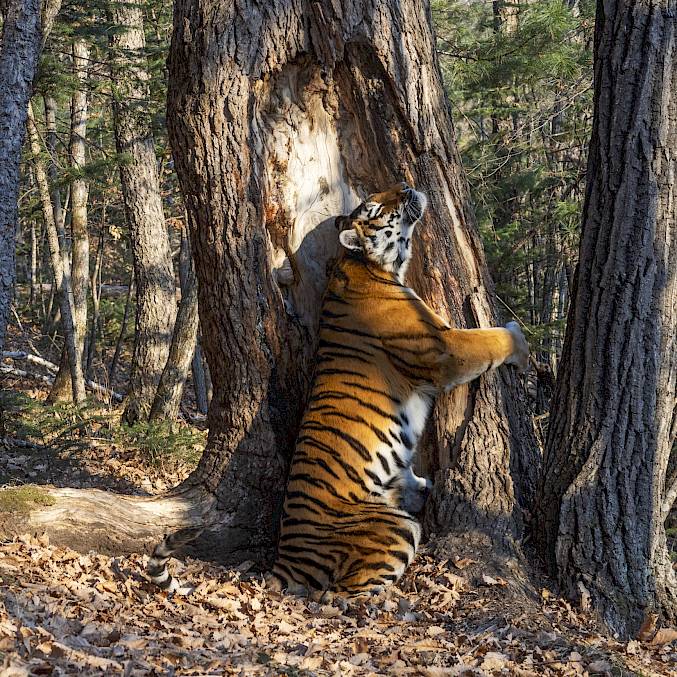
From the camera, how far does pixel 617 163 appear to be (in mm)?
4605

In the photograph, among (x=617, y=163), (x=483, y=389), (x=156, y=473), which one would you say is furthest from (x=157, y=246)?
(x=617, y=163)

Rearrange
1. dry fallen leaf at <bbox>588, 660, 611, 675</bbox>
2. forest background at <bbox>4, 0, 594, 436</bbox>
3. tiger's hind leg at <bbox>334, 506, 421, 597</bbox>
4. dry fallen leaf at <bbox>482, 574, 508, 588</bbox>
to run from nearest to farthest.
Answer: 1. dry fallen leaf at <bbox>588, 660, 611, 675</bbox>
2. dry fallen leaf at <bbox>482, 574, 508, 588</bbox>
3. tiger's hind leg at <bbox>334, 506, 421, 597</bbox>
4. forest background at <bbox>4, 0, 594, 436</bbox>

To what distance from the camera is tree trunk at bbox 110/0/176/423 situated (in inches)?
465

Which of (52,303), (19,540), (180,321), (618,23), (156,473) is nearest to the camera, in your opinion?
(618,23)

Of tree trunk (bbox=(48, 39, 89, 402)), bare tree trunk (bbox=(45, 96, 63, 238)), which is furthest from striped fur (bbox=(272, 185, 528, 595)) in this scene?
tree trunk (bbox=(48, 39, 89, 402))

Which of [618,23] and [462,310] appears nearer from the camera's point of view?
[618,23]

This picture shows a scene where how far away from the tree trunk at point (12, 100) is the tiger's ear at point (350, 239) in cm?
345

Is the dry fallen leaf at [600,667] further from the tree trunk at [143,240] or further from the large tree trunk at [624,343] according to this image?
the tree trunk at [143,240]

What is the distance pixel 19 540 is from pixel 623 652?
382 centimetres

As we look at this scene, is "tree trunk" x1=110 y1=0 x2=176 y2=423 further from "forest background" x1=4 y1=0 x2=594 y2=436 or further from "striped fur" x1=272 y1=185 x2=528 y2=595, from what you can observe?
"striped fur" x1=272 y1=185 x2=528 y2=595

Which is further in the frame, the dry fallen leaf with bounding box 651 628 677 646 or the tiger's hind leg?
the tiger's hind leg

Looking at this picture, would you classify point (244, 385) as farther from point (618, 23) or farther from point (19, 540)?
point (618, 23)

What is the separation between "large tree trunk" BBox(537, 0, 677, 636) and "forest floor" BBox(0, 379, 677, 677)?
1.22ft

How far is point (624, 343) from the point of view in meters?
4.61
